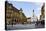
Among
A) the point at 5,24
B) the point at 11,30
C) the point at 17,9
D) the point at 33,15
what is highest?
the point at 17,9

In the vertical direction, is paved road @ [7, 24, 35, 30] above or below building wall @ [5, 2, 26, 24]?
below

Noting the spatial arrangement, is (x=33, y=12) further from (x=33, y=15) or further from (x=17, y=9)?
(x=17, y=9)

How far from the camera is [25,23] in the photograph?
1491 mm

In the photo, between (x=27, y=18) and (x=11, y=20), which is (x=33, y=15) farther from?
(x=11, y=20)

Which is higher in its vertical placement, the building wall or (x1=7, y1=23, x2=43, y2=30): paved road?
the building wall

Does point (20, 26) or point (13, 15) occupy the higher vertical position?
point (13, 15)

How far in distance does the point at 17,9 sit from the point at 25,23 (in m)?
0.27

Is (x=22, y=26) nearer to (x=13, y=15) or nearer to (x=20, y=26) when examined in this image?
(x=20, y=26)

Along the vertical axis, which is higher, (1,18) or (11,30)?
(1,18)

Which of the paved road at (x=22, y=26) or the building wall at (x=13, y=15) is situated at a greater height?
the building wall at (x=13, y=15)

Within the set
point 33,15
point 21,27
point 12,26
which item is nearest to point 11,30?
point 12,26

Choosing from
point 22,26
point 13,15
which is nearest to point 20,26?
point 22,26

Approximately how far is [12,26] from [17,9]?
0.96 feet

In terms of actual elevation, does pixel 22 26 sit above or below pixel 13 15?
below
